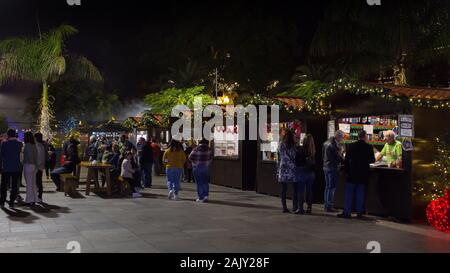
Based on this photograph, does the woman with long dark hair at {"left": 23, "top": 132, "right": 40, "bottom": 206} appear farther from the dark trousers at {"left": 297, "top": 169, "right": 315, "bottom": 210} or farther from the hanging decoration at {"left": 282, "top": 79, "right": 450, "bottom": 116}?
the hanging decoration at {"left": 282, "top": 79, "right": 450, "bottom": 116}

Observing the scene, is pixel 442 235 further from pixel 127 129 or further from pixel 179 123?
pixel 127 129

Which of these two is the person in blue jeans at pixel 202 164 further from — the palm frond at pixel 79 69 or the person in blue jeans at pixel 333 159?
the palm frond at pixel 79 69

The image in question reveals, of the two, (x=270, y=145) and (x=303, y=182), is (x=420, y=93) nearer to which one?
(x=303, y=182)

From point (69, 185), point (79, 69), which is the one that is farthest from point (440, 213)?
point (79, 69)

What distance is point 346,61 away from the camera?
18.2m

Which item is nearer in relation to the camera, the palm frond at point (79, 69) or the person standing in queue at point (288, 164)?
the person standing in queue at point (288, 164)

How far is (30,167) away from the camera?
10.5m

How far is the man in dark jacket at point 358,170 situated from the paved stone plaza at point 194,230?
0.43 metres

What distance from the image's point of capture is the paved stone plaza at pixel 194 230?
6.86 metres

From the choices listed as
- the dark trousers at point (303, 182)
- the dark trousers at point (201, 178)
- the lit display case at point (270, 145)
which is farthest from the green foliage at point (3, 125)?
the dark trousers at point (303, 182)

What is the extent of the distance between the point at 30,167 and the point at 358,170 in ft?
22.2

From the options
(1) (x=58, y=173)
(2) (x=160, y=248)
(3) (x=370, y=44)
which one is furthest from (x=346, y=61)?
(2) (x=160, y=248)

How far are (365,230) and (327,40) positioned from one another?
9.67 m

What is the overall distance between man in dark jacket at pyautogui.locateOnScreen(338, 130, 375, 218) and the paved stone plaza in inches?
17.0
